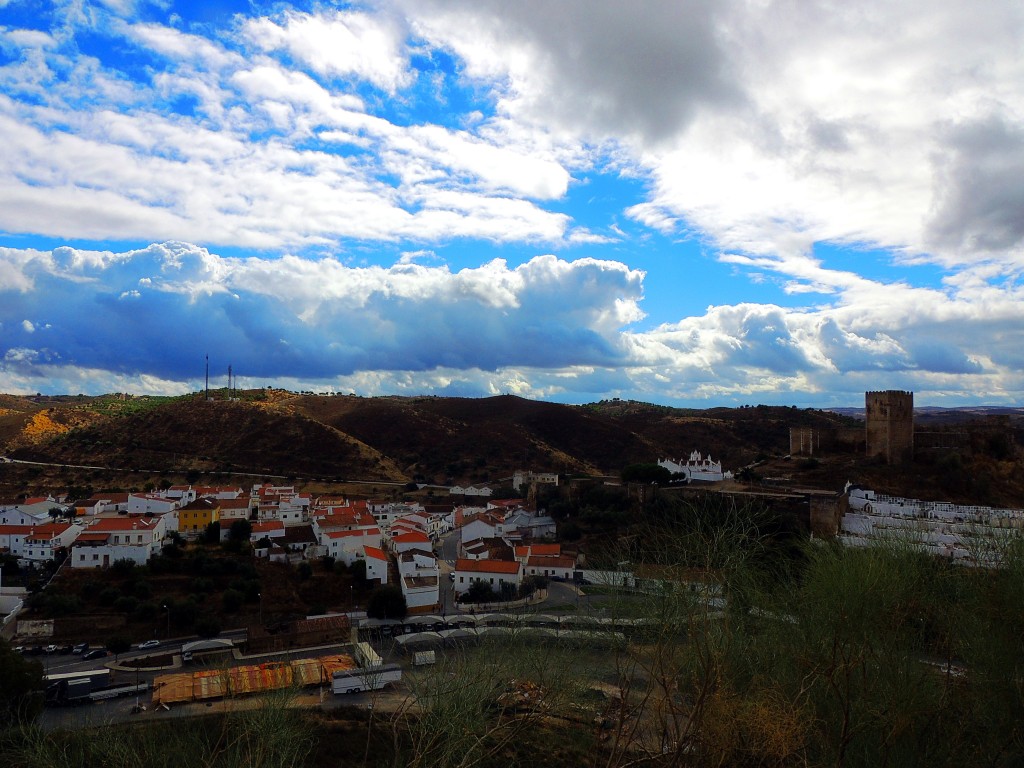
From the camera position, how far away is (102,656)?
18.5 meters

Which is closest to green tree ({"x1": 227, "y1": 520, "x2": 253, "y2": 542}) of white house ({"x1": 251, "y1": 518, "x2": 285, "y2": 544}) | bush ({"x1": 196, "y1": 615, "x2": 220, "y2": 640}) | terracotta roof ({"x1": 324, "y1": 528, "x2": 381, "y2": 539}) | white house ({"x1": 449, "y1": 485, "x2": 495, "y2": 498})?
white house ({"x1": 251, "y1": 518, "x2": 285, "y2": 544})

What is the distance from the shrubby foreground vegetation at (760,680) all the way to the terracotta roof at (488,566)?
14.4m

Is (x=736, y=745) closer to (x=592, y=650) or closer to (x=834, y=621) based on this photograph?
(x=834, y=621)

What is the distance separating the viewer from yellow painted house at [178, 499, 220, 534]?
2898 centimetres

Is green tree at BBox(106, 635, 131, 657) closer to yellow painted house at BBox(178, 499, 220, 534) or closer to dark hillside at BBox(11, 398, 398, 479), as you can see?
yellow painted house at BBox(178, 499, 220, 534)

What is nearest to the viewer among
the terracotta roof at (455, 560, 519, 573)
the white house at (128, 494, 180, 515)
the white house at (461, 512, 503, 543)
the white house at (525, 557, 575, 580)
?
the terracotta roof at (455, 560, 519, 573)

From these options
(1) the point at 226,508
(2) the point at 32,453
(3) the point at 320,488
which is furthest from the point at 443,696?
(2) the point at 32,453

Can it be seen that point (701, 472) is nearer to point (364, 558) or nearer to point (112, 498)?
point (364, 558)

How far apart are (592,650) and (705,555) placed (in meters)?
4.43

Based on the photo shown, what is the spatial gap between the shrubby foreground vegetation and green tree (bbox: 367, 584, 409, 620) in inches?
471

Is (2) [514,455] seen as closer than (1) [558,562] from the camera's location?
No

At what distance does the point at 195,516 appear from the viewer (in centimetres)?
2920

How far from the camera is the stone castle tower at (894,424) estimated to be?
28.0 m

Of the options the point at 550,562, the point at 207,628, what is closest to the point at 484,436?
the point at 550,562
